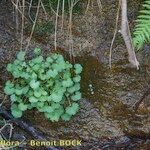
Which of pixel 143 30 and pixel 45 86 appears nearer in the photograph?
A: pixel 143 30

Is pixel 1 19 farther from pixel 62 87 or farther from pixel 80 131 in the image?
pixel 80 131

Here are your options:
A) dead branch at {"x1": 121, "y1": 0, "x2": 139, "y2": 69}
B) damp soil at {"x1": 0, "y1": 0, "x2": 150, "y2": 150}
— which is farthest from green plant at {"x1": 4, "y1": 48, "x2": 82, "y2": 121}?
dead branch at {"x1": 121, "y1": 0, "x2": 139, "y2": 69}

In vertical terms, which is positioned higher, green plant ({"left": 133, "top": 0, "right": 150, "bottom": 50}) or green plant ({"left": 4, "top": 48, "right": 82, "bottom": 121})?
green plant ({"left": 133, "top": 0, "right": 150, "bottom": 50})

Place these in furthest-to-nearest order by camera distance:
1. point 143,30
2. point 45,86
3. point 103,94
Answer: point 103,94
point 45,86
point 143,30

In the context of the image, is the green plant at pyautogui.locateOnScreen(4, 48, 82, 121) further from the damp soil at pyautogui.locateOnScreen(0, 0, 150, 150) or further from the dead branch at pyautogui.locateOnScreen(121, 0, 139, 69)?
the dead branch at pyautogui.locateOnScreen(121, 0, 139, 69)

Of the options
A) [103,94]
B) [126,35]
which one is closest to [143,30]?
[126,35]

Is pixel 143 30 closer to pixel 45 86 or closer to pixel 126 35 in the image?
pixel 126 35
